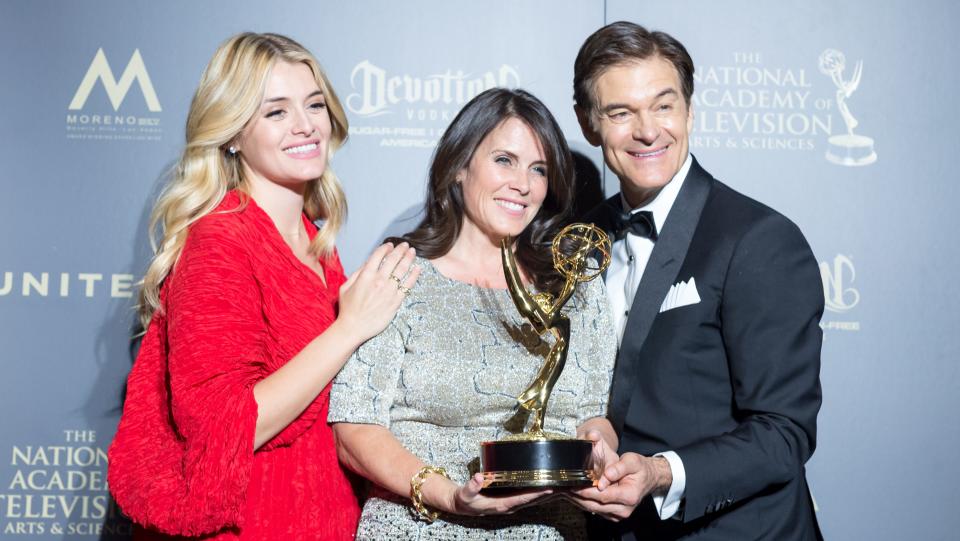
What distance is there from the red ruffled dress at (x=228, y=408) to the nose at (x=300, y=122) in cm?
20

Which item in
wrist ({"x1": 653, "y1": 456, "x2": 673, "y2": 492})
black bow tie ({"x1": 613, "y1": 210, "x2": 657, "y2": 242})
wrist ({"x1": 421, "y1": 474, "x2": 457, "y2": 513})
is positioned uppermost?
black bow tie ({"x1": 613, "y1": 210, "x2": 657, "y2": 242})

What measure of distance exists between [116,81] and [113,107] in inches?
3.0

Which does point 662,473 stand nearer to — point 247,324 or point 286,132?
point 247,324

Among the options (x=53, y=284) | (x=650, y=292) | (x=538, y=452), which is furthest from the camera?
(x=53, y=284)

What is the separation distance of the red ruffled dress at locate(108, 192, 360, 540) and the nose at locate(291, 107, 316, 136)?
202 millimetres

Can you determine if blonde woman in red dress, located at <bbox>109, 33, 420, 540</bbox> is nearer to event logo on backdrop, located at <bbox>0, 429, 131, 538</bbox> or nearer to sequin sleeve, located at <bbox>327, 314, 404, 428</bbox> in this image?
sequin sleeve, located at <bbox>327, 314, 404, 428</bbox>

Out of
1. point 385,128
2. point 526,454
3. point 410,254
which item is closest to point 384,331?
point 410,254

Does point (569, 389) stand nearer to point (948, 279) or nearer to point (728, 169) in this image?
point (728, 169)

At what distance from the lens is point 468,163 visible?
2.21 m

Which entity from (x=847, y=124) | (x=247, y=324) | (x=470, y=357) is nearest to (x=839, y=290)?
(x=847, y=124)

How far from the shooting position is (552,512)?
2016mm

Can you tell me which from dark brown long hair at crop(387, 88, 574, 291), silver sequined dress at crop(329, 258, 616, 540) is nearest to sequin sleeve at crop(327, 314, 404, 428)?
silver sequined dress at crop(329, 258, 616, 540)

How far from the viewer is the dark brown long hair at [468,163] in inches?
86.4

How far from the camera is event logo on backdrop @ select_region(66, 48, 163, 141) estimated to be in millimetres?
2805
